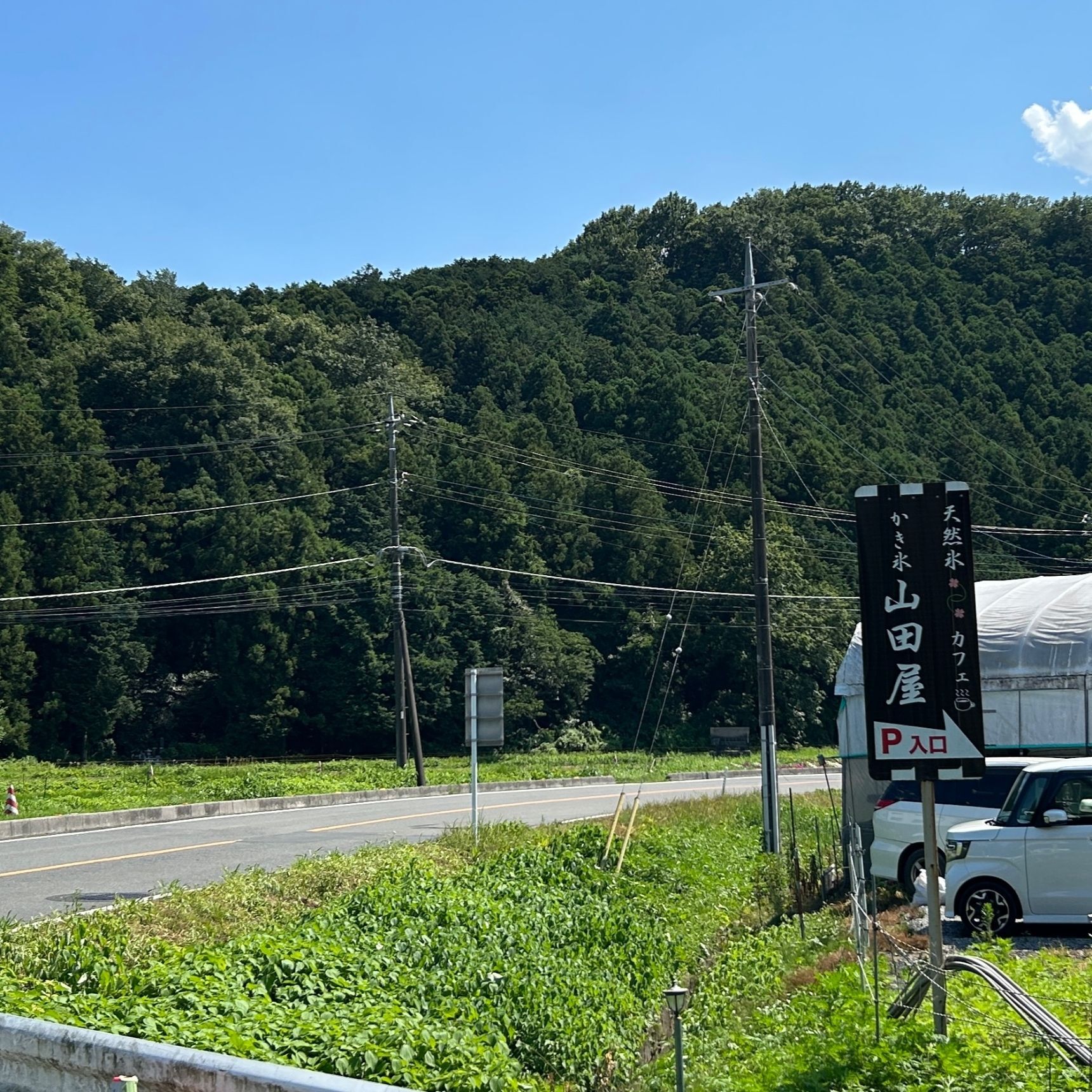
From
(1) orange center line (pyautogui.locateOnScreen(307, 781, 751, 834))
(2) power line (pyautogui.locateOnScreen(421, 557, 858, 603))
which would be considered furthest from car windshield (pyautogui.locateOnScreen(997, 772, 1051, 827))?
(2) power line (pyautogui.locateOnScreen(421, 557, 858, 603))

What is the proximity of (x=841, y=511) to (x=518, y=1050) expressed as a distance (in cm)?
5991

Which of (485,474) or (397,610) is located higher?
(485,474)

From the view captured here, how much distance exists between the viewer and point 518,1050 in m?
9.08

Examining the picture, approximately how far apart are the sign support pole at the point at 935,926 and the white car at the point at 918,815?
26.0 feet

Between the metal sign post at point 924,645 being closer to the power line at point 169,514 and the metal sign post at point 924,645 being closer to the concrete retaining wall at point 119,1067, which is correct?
the concrete retaining wall at point 119,1067

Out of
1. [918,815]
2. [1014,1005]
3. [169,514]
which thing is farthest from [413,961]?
[169,514]

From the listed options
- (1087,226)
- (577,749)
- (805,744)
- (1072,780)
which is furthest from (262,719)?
(1087,226)

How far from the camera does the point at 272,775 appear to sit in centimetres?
4119

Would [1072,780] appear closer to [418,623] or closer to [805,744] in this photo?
[418,623]

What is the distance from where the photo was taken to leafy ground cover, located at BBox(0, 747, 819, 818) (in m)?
30.7

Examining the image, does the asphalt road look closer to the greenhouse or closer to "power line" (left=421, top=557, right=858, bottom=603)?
the greenhouse

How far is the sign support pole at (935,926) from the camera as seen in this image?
Answer: 6.45m

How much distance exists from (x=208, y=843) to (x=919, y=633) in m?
15.3

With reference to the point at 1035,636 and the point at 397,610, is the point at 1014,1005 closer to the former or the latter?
the point at 1035,636
